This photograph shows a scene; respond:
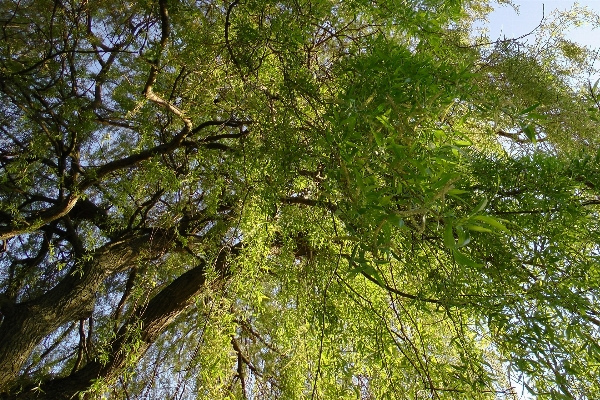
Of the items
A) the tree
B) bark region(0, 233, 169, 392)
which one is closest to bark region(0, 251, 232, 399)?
the tree

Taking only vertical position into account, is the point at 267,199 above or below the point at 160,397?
above

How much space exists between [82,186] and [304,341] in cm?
177

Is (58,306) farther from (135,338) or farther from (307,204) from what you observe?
(307,204)

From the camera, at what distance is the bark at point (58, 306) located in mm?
2691

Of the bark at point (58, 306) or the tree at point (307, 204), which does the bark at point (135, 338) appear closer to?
the tree at point (307, 204)

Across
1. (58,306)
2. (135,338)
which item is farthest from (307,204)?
(58,306)

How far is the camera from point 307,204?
2.72m

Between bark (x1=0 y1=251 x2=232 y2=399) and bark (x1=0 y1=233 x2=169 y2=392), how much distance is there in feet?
0.73

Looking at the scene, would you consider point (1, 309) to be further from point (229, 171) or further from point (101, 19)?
point (101, 19)

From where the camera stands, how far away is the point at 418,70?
53.0 inches

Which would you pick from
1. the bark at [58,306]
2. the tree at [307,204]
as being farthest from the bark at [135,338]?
the bark at [58,306]

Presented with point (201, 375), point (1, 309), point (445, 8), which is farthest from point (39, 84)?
point (445, 8)

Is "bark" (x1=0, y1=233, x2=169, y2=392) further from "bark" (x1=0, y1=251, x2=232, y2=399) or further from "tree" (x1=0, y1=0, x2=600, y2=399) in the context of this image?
"bark" (x1=0, y1=251, x2=232, y2=399)

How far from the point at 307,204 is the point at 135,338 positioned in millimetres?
1139
